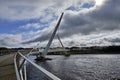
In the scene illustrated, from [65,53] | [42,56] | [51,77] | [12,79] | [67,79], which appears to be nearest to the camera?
[51,77]

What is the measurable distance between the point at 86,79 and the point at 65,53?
10899 cm

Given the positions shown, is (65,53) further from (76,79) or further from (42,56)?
(76,79)

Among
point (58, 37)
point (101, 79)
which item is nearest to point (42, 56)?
point (101, 79)

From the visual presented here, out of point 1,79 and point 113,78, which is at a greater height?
point 1,79

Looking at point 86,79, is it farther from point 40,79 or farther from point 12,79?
point 12,79

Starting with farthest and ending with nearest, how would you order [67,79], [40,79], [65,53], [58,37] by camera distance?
[58,37] < [65,53] < [67,79] < [40,79]

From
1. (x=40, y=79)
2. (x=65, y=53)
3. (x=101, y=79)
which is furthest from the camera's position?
(x=65, y=53)

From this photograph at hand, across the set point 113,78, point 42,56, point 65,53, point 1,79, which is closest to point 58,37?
point 65,53

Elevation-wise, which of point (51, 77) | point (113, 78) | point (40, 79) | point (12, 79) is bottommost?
point (113, 78)

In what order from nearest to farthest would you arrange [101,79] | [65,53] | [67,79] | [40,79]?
[40,79], [67,79], [101,79], [65,53]

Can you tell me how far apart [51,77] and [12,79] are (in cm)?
915

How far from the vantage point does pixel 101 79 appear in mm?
43188

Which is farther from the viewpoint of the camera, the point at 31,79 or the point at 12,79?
the point at 31,79

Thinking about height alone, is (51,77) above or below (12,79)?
above
